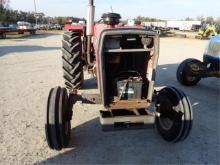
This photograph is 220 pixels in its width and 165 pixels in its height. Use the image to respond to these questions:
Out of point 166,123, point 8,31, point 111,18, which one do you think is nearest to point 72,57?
point 111,18

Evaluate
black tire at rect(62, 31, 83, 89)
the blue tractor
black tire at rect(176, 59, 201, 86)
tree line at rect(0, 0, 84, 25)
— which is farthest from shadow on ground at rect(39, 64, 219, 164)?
tree line at rect(0, 0, 84, 25)

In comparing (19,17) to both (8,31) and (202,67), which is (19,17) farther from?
(202,67)

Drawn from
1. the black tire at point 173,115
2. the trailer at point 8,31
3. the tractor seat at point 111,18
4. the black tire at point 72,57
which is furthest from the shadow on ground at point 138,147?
the trailer at point 8,31

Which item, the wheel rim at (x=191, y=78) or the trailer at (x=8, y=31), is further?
the trailer at (x=8, y=31)

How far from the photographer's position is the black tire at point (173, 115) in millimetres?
4781

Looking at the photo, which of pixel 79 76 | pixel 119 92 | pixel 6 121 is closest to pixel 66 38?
pixel 79 76

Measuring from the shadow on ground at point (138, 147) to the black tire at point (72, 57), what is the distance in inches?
55.1

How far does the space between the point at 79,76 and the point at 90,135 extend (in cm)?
216

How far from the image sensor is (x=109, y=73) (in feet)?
16.2

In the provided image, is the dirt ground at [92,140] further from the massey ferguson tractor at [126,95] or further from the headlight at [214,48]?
the headlight at [214,48]

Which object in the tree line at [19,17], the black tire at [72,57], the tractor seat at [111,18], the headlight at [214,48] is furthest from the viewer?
the tree line at [19,17]

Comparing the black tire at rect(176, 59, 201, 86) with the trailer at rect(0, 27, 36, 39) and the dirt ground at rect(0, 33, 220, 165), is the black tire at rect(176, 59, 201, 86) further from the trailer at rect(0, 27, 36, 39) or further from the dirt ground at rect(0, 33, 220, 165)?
the trailer at rect(0, 27, 36, 39)

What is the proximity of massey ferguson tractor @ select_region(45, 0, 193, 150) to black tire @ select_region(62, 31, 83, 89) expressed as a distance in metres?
1.64

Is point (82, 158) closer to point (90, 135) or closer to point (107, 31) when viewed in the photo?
point (90, 135)
